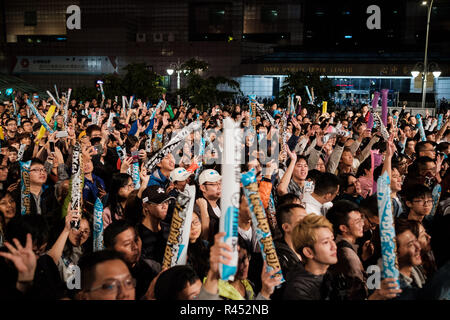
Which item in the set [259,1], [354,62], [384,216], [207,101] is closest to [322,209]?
[384,216]

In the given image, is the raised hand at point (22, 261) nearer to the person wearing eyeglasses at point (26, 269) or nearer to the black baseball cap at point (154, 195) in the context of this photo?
the person wearing eyeglasses at point (26, 269)

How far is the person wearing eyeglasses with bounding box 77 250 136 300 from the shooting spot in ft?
8.71

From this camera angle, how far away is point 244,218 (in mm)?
4391

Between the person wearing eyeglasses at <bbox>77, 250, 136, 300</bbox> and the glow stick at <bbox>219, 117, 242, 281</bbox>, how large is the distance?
75 cm

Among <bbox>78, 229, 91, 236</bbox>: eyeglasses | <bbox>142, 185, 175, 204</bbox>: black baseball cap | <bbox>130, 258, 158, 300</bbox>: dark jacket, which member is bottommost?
<bbox>130, 258, 158, 300</bbox>: dark jacket

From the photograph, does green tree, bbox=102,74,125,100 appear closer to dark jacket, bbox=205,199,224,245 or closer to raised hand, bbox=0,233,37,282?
dark jacket, bbox=205,199,224,245

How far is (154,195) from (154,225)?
1.03 feet

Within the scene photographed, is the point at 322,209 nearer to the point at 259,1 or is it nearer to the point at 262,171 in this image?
the point at 262,171

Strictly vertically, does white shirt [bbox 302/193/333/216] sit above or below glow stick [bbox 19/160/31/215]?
below

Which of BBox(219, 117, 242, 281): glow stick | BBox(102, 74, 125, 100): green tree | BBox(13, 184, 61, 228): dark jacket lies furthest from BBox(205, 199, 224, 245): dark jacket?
BBox(102, 74, 125, 100): green tree

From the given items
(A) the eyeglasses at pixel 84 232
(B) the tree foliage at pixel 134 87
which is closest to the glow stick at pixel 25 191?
(A) the eyeglasses at pixel 84 232

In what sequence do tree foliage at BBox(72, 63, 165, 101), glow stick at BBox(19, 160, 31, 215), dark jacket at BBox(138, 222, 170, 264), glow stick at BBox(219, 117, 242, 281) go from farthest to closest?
tree foliage at BBox(72, 63, 165, 101), glow stick at BBox(19, 160, 31, 215), dark jacket at BBox(138, 222, 170, 264), glow stick at BBox(219, 117, 242, 281)

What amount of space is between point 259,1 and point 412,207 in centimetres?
4057

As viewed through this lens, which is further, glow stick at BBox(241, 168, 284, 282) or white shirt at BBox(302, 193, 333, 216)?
white shirt at BBox(302, 193, 333, 216)
